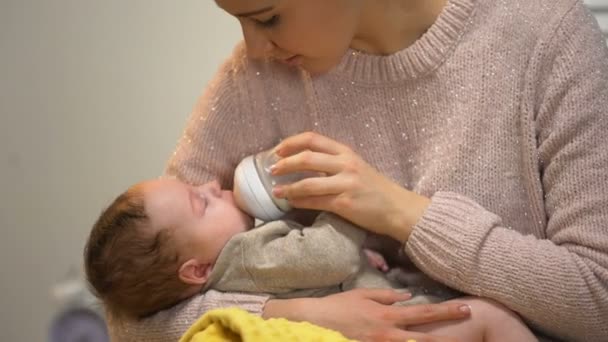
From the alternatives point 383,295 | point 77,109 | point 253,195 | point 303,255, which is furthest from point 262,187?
point 77,109

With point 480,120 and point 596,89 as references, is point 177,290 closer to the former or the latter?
point 480,120

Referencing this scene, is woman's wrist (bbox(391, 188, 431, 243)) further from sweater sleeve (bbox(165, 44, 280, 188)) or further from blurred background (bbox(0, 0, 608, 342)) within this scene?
blurred background (bbox(0, 0, 608, 342))

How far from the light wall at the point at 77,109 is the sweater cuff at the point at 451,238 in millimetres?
863

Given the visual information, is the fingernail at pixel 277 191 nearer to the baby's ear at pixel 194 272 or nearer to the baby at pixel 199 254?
the baby at pixel 199 254

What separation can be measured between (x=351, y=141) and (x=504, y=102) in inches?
9.9

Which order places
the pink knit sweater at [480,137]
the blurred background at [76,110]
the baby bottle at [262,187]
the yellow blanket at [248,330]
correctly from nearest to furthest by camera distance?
1. the yellow blanket at [248,330]
2. the pink knit sweater at [480,137]
3. the baby bottle at [262,187]
4. the blurred background at [76,110]

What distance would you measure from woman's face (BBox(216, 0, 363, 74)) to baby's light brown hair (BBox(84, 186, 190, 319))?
31cm

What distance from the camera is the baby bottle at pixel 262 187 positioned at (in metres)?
1.17

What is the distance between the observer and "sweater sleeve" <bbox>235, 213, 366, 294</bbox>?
1.09 m

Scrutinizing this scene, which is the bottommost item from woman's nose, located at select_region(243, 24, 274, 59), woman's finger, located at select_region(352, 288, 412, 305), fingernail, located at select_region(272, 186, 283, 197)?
woman's finger, located at select_region(352, 288, 412, 305)

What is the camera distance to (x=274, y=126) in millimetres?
1270

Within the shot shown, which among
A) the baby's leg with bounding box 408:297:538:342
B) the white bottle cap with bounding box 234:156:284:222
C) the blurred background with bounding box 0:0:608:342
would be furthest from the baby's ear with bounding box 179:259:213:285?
the blurred background with bounding box 0:0:608:342

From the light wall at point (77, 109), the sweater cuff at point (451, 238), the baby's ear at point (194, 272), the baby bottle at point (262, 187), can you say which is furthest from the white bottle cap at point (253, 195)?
the light wall at point (77, 109)

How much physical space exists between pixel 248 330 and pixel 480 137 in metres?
0.46
